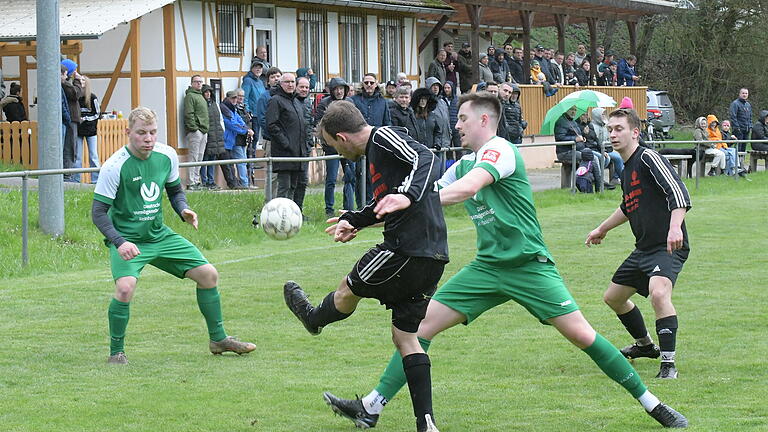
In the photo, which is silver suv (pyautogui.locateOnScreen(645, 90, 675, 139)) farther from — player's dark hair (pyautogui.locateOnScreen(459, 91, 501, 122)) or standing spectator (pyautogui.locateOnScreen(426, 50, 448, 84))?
player's dark hair (pyautogui.locateOnScreen(459, 91, 501, 122))

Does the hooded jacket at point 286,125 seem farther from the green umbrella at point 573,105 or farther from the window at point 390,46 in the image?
the window at point 390,46

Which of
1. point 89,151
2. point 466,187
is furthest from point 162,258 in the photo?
point 89,151

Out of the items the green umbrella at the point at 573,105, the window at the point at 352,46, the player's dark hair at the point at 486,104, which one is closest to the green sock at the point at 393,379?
the player's dark hair at the point at 486,104

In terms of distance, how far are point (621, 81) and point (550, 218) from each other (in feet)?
68.5

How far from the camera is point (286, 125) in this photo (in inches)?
693

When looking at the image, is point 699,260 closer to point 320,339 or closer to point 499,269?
point 320,339

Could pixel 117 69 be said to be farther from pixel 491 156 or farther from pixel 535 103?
pixel 491 156

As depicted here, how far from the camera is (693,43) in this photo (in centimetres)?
4931

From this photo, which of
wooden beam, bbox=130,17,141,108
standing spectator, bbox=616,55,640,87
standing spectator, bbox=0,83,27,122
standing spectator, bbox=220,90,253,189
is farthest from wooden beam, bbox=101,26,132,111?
standing spectator, bbox=616,55,640,87

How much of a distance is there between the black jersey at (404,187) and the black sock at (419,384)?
1.83ft

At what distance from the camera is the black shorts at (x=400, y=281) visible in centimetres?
646

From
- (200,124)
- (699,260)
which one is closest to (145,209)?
(699,260)

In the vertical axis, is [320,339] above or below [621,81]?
below

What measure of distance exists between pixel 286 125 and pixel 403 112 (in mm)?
1873
